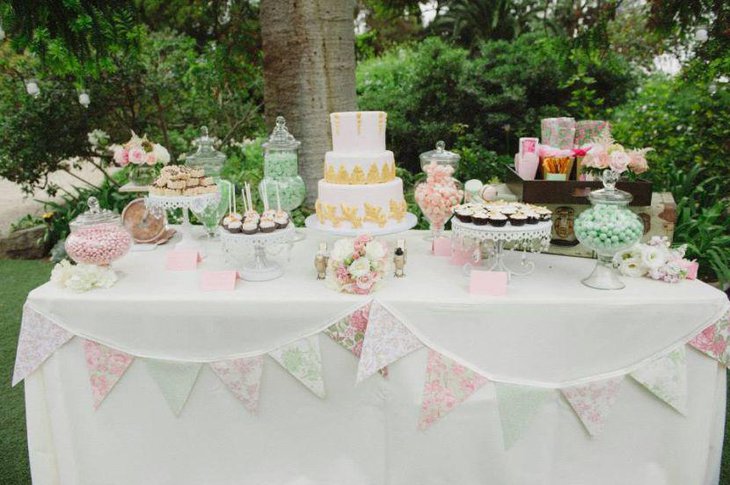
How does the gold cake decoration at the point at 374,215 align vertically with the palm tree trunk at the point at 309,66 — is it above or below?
below

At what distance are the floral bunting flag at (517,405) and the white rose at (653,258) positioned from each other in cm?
62

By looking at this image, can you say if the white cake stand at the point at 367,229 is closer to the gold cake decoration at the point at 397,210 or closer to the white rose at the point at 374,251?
the gold cake decoration at the point at 397,210

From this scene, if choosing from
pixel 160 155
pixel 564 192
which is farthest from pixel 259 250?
pixel 564 192

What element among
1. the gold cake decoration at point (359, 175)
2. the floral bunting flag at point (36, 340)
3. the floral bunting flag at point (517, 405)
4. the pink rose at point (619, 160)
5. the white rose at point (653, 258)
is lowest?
the floral bunting flag at point (517, 405)

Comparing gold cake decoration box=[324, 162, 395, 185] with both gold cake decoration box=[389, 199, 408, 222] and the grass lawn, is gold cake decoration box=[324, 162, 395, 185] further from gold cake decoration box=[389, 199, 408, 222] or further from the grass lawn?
the grass lawn

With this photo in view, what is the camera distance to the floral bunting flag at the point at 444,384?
77.0 inches

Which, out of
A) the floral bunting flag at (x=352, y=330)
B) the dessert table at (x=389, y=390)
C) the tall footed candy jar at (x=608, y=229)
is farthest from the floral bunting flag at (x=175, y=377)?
the tall footed candy jar at (x=608, y=229)

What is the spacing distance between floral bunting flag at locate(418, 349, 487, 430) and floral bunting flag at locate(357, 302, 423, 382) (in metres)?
0.10

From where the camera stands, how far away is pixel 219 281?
2.06 m

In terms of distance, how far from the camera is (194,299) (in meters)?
1.99

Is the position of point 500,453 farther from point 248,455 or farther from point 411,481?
point 248,455

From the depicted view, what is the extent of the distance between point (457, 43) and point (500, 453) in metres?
11.6

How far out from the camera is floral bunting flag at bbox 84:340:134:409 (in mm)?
2053

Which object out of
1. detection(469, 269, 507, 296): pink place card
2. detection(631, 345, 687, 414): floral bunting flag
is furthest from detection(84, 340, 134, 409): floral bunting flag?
detection(631, 345, 687, 414): floral bunting flag
